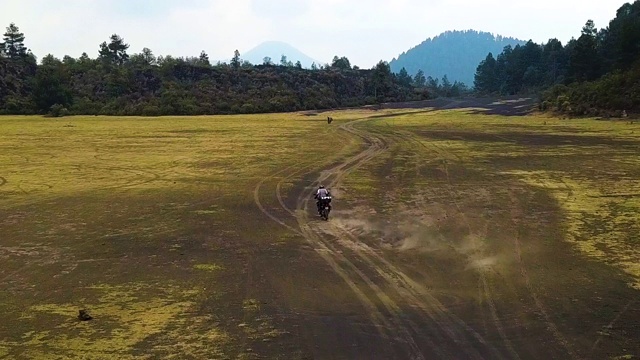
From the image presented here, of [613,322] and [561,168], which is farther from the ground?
[561,168]

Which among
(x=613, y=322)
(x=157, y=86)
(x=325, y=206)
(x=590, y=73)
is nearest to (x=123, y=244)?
(x=325, y=206)

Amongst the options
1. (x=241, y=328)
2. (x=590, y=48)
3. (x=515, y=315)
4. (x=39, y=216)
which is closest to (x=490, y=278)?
(x=515, y=315)

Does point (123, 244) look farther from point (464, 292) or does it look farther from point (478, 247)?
point (478, 247)

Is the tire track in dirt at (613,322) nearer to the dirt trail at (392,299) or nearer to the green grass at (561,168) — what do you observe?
the green grass at (561,168)

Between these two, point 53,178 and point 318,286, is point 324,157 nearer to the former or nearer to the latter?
point 53,178

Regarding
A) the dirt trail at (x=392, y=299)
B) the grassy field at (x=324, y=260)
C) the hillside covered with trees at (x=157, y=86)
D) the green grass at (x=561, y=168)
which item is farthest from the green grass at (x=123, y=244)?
the hillside covered with trees at (x=157, y=86)

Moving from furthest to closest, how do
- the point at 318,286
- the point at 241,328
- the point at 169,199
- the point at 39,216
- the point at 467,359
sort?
the point at 169,199 < the point at 39,216 < the point at 318,286 < the point at 241,328 < the point at 467,359
